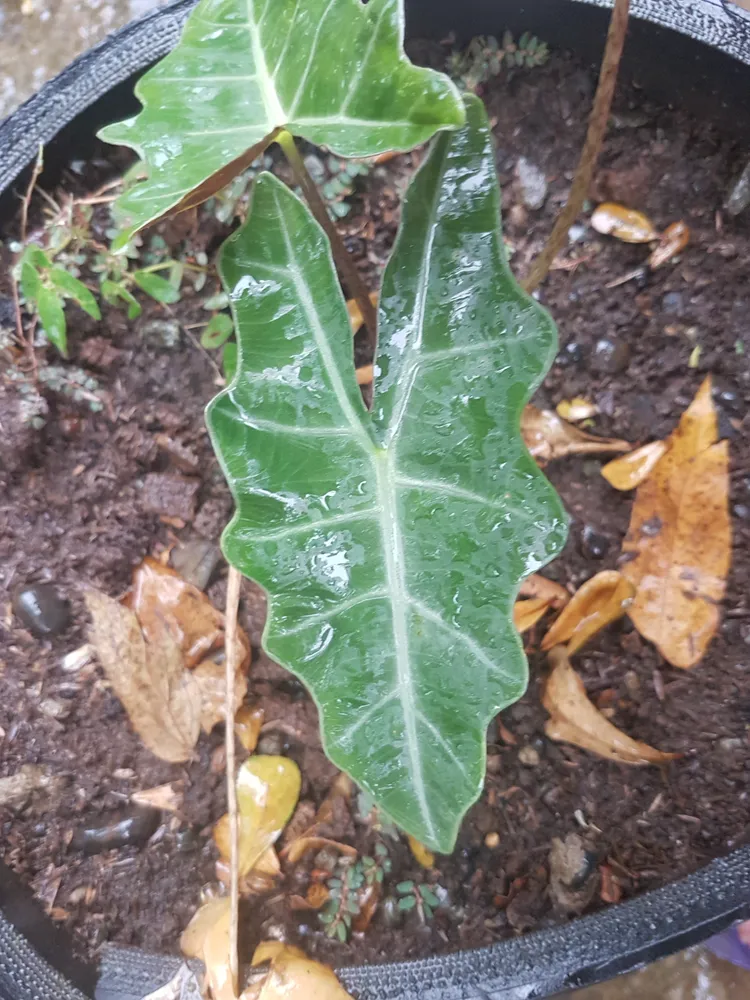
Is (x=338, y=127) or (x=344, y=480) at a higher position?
(x=338, y=127)

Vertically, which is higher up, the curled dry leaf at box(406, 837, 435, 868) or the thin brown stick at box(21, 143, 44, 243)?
the thin brown stick at box(21, 143, 44, 243)

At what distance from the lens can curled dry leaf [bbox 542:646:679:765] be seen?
2.94 feet

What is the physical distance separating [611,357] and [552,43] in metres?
0.45

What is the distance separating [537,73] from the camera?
104cm

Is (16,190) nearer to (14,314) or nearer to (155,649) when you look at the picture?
(14,314)

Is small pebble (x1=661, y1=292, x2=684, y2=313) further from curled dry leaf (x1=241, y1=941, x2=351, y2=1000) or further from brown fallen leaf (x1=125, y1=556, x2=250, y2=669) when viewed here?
curled dry leaf (x1=241, y1=941, x2=351, y2=1000)

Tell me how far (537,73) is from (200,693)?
1.00m

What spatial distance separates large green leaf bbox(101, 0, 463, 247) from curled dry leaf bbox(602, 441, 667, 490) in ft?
1.86

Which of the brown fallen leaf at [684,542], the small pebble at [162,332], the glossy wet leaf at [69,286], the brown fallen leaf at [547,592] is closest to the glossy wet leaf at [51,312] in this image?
the glossy wet leaf at [69,286]

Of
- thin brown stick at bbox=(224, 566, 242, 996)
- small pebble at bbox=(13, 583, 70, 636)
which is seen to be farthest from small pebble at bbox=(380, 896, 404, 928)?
small pebble at bbox=(13, 583, 70, 636)

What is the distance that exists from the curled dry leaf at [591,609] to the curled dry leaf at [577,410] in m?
0.22

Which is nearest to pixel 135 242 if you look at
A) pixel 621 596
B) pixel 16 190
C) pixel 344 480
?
pixel 16 190

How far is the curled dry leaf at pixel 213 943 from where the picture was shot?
2.67 ft

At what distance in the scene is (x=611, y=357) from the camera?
100cm
